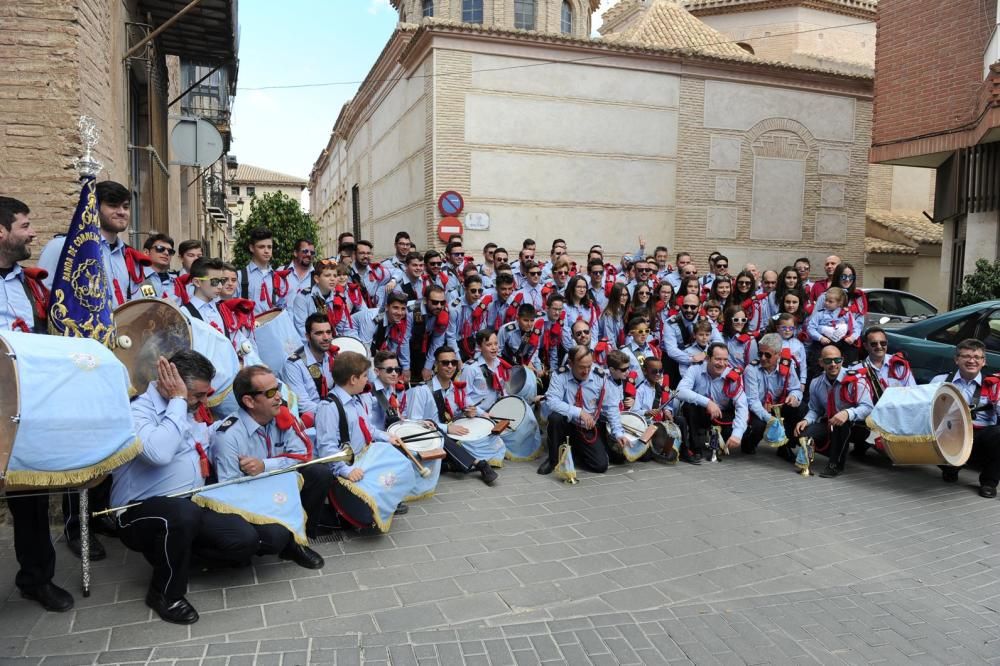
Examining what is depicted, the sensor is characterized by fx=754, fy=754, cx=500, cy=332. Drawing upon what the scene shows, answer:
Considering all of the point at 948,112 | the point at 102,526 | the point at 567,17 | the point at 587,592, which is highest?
the point at 567,17

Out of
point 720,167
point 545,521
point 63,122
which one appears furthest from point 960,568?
point 720,167

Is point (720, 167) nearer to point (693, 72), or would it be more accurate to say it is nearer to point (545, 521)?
point (693, 72)

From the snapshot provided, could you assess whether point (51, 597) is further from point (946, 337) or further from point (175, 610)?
point (946, 337)

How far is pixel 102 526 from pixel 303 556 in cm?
140

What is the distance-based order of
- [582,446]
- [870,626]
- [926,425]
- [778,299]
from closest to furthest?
1. [870,626]
2. [926,425]
3. [582,446]
4. [778,299]

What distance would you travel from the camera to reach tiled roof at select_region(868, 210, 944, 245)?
2356 cm

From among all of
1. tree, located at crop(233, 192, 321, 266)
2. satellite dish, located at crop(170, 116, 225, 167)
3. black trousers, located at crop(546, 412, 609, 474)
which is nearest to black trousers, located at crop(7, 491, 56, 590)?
black trousers, located at crop(546, 412, 609, 474)

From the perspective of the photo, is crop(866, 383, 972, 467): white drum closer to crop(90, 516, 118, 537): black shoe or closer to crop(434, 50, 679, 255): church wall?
crop(90, 516, 118, 537): black shoe

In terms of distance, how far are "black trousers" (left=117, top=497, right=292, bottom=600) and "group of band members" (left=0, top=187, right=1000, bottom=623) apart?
0.4 inches

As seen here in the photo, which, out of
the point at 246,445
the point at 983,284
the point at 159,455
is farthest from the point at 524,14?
the point at 159,455

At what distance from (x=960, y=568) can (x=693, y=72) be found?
1617 centimetres

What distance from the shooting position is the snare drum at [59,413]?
11.1 feet

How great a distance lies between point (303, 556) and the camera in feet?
15.6

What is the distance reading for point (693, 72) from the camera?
19.0m
